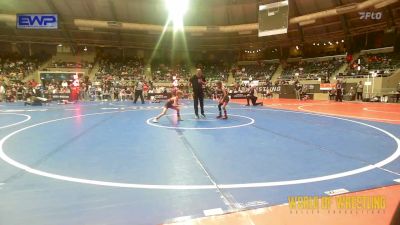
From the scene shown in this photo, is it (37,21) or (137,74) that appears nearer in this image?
(37,21)

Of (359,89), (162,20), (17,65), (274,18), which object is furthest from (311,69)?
(17,65)

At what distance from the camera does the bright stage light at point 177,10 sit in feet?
94.3

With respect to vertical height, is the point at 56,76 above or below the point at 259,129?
above

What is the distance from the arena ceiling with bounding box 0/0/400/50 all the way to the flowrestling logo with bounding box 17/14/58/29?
6.67 feet

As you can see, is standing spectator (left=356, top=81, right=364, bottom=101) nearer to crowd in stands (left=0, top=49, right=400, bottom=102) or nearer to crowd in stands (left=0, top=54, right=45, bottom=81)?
crowd in stands (left=0, top=49, right=400, bottom=102)

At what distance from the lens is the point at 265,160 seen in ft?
16.4

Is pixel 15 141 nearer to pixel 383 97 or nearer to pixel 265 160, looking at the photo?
pixel 265 160


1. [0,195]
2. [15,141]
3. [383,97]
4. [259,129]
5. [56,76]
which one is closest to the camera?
[0,195]

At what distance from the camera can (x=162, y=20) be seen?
3222 centimetres

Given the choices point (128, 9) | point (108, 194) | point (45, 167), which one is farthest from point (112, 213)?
point (128, 9)

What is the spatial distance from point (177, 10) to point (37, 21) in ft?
43.8

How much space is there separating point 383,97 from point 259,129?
17657 mm

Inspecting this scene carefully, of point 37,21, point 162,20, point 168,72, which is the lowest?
point 168,72

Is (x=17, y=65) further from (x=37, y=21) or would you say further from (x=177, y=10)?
(x=177, y=10)
